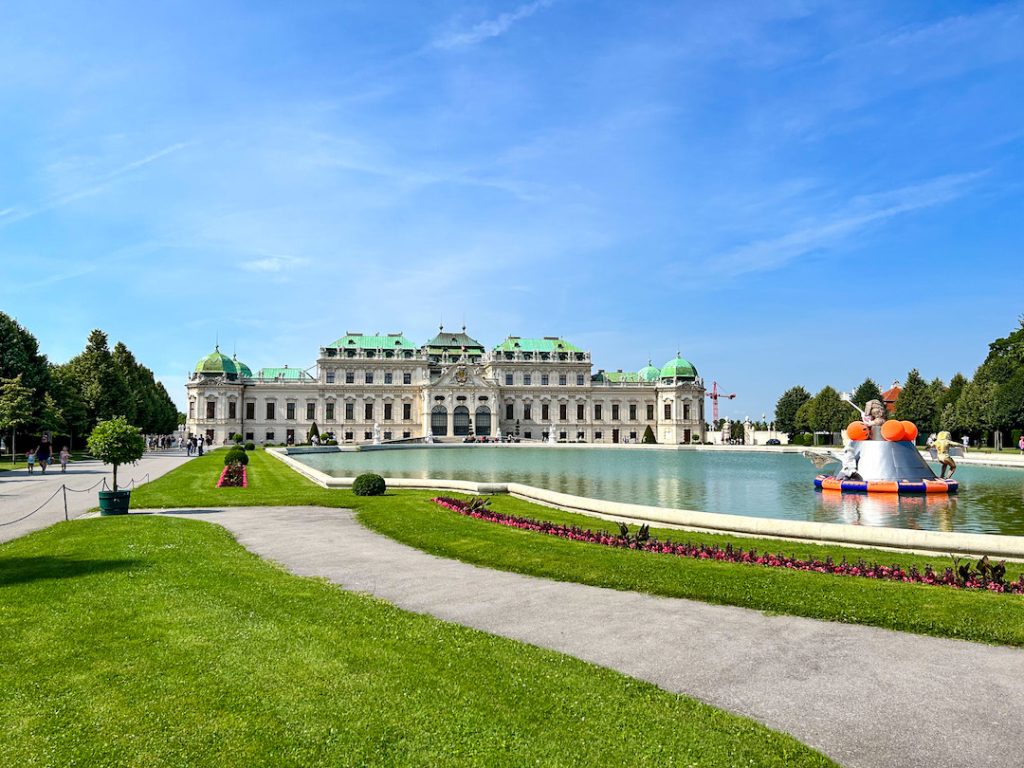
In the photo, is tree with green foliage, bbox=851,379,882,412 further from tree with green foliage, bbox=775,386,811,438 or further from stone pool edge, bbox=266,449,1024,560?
stone pool edge, bbox=266,449,1024,560

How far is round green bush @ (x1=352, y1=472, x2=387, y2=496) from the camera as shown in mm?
26422

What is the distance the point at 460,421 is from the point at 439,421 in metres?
3.27

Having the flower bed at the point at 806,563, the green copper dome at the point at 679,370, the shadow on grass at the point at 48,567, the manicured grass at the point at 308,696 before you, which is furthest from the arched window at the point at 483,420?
the manicured grass at the point at 308,696

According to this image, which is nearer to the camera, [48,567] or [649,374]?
[48,567]

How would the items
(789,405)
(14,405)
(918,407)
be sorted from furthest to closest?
(789,405), (918,407), (14,405)

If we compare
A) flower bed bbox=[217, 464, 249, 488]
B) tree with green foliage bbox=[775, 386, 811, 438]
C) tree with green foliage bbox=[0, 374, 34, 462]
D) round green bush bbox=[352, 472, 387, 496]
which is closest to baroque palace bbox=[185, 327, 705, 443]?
tree with green foliage bbox=[775, 386, 811, 438]

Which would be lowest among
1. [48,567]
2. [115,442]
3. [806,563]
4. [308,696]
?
[806,563]

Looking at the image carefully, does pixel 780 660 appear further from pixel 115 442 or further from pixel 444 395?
pixel 444 395

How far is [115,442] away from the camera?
70.2 feet

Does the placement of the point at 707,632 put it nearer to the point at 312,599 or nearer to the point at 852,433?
the point at 312,599

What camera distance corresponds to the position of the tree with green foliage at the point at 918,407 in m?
95.9

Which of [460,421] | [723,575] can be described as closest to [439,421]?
[460,421]

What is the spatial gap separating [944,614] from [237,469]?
103 ft

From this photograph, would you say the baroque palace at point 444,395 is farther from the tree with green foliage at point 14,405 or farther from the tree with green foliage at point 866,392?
the tree with green foliage at point 14,405
